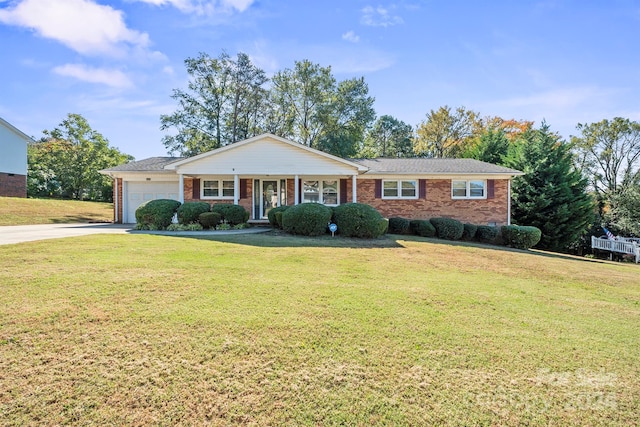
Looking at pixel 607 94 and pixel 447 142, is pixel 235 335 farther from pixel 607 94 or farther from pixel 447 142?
pixel 447 142

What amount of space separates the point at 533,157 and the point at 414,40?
12.7 meters

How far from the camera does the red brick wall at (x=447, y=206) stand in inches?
743

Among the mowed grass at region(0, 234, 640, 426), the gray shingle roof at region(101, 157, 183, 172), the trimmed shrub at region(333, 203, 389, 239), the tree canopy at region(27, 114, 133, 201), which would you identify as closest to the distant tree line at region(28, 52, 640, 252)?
the tree canopy at region(27, 114, 133, 201)

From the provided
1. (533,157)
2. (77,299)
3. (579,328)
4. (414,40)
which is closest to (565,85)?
(533,157)

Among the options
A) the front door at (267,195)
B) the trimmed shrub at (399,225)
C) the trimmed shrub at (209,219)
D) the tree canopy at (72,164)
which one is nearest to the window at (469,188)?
the trimmed shrub at (399,225)

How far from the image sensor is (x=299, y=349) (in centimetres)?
356

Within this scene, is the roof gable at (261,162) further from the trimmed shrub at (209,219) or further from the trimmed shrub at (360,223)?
the trimmed shrub at (360,223)

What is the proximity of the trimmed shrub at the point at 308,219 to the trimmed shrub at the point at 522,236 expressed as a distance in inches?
374

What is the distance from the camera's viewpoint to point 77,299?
4.54m

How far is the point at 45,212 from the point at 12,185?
8875mm

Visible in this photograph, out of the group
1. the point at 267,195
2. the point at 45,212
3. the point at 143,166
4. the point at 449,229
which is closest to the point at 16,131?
the point at 45,212

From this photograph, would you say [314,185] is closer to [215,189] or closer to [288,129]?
[215,189]

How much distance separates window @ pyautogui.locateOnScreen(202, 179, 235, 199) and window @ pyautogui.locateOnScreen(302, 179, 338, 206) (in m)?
4.40

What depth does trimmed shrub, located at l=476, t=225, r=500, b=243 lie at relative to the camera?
1674cm
